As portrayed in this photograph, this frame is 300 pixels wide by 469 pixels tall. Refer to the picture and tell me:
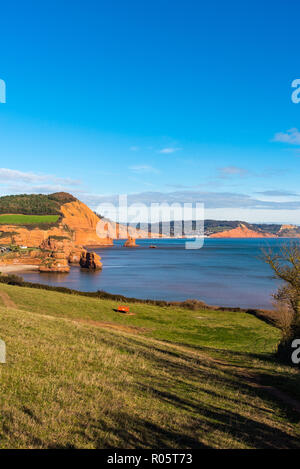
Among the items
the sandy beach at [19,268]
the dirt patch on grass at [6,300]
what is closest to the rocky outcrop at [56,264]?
the sandy beach at [19,268]

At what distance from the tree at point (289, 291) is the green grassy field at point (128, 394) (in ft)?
5.49

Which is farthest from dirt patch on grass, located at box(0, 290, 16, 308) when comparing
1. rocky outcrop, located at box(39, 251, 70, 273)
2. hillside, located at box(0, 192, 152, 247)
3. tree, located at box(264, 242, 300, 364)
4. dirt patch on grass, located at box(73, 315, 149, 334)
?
hillside, located at box(0, 192, 152, 247)

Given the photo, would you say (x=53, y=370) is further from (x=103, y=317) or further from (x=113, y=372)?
(x=103, y=317)

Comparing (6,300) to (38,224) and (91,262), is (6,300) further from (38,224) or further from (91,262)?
(38,224)

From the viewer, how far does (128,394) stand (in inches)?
409

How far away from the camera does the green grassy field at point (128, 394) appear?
7.48m

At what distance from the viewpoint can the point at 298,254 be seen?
62.1 feet

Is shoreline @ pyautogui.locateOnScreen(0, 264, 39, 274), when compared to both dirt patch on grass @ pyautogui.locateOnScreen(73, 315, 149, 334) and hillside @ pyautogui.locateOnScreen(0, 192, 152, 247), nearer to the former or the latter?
hillside @ pyautogui.locateOnScreen(0, 192, 152, 247)

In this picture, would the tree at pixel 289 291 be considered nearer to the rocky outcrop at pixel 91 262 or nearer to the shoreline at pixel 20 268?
the rocky outcrop at pixel 91 262

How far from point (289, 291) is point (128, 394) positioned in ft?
42.3

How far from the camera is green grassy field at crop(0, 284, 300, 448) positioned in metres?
7.48
